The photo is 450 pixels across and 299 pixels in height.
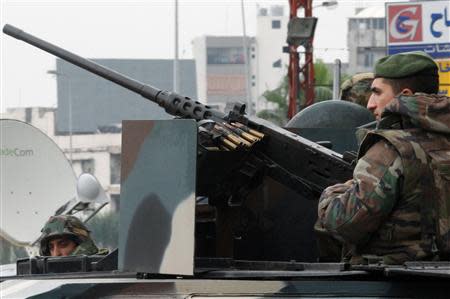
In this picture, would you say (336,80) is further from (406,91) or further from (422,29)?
(422,29)

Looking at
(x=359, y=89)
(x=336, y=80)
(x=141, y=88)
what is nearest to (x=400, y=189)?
(x=141, y=88)

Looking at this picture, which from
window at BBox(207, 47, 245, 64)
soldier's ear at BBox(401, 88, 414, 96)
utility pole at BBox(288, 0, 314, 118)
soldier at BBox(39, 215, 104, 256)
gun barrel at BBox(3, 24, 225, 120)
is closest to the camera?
soldier's ear at BBox(401, 88, 414, 96)

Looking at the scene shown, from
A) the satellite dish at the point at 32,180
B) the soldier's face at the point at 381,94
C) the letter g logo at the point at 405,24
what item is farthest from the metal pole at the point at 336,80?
the letter g logo at the point at 405,24

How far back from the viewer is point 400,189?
5.55 metres

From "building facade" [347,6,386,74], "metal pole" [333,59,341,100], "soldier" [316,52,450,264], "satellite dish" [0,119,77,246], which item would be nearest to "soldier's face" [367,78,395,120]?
"soldier" [316,52,450,264]

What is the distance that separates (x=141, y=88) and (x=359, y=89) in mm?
1268

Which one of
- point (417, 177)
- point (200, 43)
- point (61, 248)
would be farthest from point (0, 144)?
point (200, 43)

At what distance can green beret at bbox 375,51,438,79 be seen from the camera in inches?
230

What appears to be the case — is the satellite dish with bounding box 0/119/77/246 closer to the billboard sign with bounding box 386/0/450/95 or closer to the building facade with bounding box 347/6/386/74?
the billboard sign with bounding box 386/0/450/95

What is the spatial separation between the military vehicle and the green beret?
764mm

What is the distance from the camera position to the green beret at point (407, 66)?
5836mm

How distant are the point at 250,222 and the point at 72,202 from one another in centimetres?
1099

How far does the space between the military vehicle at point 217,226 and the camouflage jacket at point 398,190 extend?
15cm

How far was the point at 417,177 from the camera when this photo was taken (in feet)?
18.2
